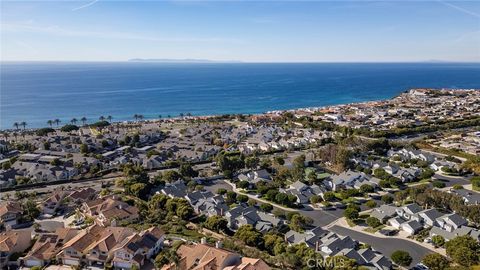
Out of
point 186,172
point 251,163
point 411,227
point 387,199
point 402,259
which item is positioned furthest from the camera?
point 251,163

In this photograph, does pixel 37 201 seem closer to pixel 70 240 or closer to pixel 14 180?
pixel 14 180

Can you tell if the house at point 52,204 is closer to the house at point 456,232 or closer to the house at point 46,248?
→ the house at point 46,248

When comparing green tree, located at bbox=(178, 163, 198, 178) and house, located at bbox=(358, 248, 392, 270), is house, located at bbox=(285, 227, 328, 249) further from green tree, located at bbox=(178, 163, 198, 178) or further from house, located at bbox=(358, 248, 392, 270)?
green tree, located at bbox=(178, 163, 198, 178)

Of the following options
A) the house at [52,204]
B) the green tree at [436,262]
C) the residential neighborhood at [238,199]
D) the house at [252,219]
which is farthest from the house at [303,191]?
the house at [52,204]

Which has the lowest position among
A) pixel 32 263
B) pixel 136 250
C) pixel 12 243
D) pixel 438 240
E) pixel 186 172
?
pixel 32 263

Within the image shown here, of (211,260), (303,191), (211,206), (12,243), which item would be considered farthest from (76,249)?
(303,191)

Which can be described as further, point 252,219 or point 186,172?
point 186,172

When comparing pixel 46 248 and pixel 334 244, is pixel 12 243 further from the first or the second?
pixel 334 244
